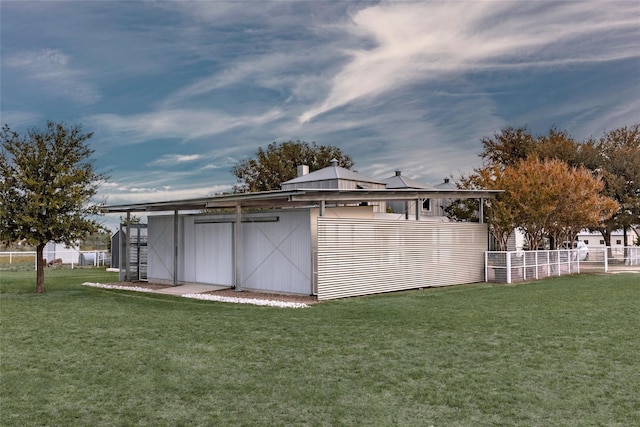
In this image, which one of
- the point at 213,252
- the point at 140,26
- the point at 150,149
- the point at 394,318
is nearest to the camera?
the point at 394,318

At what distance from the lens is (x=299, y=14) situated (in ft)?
51.9

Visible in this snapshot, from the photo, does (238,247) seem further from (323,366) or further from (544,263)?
(544,263)

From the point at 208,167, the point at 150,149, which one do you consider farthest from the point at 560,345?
the point at 208,167

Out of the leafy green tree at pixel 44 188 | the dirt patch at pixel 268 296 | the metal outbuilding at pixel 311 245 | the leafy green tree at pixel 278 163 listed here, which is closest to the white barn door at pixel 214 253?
the metal outbuilding at pixel 311 245

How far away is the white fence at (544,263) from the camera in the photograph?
19.8m

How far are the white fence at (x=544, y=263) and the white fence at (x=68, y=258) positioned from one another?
77.5 feet

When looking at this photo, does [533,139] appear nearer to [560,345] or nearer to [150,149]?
[150,149]

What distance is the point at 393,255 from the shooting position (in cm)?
1603

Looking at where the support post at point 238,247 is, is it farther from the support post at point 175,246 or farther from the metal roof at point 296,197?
the support post at point 175,246

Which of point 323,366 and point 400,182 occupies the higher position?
point 400,182

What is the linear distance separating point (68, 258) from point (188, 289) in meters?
22.2

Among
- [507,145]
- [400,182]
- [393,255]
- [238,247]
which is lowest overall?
[393,255]

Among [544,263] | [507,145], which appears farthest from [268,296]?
[507,145]

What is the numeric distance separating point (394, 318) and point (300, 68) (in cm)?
1232
